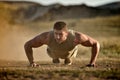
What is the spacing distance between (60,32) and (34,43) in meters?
0.25

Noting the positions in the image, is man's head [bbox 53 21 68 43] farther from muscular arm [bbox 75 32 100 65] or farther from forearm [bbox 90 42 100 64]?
A: forearm [bbox 90 42 100 64]

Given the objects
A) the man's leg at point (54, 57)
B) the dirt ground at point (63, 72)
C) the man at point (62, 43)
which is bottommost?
the dirt ground at point (63, 72)

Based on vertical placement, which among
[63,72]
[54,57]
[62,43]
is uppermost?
[62,43]

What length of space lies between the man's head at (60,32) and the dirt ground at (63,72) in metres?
0.22

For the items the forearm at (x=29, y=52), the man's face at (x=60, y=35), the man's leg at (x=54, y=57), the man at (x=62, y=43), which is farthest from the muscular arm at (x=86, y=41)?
the forearm at (x=29, y=52)

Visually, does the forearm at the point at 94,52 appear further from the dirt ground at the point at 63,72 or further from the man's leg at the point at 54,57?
the man's leg at the point at 54,57

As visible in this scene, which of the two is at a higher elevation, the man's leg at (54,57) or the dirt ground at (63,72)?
the man's leg at (54,57)

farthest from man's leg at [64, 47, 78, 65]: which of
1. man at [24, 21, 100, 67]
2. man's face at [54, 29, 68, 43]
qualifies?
man's face at [54, 29, 68, 43]

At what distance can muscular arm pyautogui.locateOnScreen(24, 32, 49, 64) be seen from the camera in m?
3.25

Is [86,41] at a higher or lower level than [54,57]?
higher

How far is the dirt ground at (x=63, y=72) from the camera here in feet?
10.3

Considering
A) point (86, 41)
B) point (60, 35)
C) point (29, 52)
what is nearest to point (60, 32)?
point (60, 35)

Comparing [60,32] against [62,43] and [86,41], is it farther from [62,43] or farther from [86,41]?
[86,41]

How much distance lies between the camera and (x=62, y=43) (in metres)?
3.24
